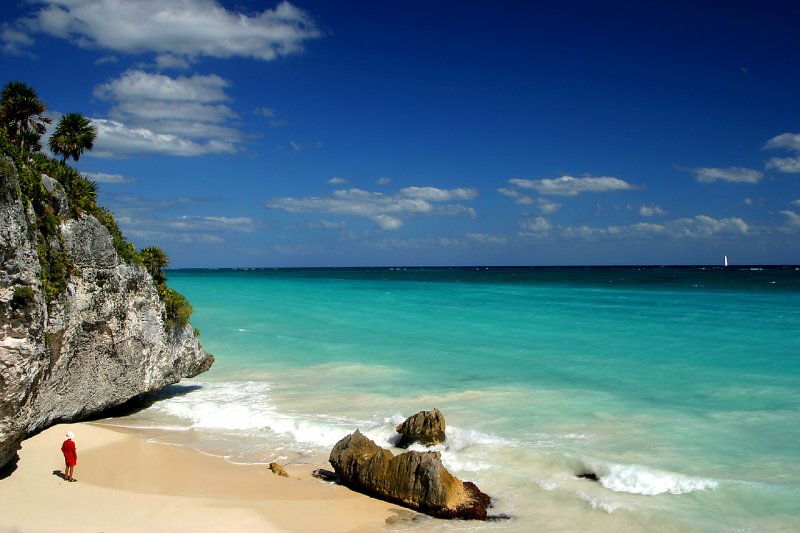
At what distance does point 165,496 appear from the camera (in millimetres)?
10523

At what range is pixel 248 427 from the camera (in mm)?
15195

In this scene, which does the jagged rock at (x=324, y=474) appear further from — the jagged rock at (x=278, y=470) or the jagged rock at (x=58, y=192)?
the jagged rock at (x=58, y=192)

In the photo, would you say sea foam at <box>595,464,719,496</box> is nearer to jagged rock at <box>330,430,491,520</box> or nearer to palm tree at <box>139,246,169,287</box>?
jagged rock at <box>330,430,491,520</box>

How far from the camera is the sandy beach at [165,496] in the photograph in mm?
9414

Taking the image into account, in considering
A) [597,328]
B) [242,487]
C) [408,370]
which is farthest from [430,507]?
[597,328]

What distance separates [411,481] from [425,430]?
291cm

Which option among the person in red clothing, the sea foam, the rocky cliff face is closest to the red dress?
the person in red clothing

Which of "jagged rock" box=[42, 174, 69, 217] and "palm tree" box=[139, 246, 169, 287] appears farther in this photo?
"palm tree" box=[139, 246, 169, 287]

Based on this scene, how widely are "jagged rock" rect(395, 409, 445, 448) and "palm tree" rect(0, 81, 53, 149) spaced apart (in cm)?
1547

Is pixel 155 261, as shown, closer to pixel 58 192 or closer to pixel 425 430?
pixel 58 192

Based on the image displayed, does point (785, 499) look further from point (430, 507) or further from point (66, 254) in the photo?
point (66, 254)

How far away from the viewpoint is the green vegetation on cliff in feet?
38.2

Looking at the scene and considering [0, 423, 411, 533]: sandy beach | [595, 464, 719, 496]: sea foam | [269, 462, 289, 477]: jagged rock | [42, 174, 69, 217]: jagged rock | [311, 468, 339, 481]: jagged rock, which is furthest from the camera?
[42, 174, 69, 217]: jagged rock

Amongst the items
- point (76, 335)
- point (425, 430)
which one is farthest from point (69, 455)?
point (425, 430)
